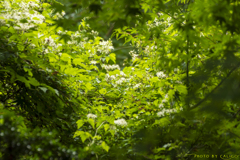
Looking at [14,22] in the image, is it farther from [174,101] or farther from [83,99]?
[174,101]

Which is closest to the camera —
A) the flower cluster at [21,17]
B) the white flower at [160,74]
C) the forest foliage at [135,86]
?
the forest foliage at [135,86]

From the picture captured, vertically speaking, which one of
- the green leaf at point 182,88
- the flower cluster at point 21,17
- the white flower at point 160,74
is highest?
the flower cluster at point 21,17

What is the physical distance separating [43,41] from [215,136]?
2115 mm

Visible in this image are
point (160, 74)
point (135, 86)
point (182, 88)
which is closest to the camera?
point (182, 88)

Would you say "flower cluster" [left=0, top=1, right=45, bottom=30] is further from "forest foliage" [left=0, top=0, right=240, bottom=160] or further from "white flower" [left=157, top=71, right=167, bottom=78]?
"white flower" [left=157, top=71, right=167, bottom=78]

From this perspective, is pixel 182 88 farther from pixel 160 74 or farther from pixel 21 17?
pixel 21 17

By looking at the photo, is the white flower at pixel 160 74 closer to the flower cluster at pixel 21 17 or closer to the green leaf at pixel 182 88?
the green leaf at pixel 182 88

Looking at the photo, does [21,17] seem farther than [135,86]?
No

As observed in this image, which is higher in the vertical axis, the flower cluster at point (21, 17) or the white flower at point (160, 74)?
the flower cluster at point (21, 17)

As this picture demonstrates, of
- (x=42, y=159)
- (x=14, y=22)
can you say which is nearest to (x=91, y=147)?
(x=42, y=159)

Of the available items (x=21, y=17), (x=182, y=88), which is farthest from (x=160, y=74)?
(x=21, y=17)

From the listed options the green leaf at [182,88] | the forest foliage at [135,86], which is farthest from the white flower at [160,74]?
the green leaf at [182,88]

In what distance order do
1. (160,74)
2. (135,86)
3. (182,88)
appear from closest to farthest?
(182,88) < (160,74) < (135,86)

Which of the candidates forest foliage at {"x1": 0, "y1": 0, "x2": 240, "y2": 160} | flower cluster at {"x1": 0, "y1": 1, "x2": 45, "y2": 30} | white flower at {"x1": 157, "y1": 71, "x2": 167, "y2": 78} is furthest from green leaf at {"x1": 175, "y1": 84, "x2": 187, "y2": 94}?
flower cluster at {"x1": 0, "y1": 1, "x2": 45, "y2": 30}
